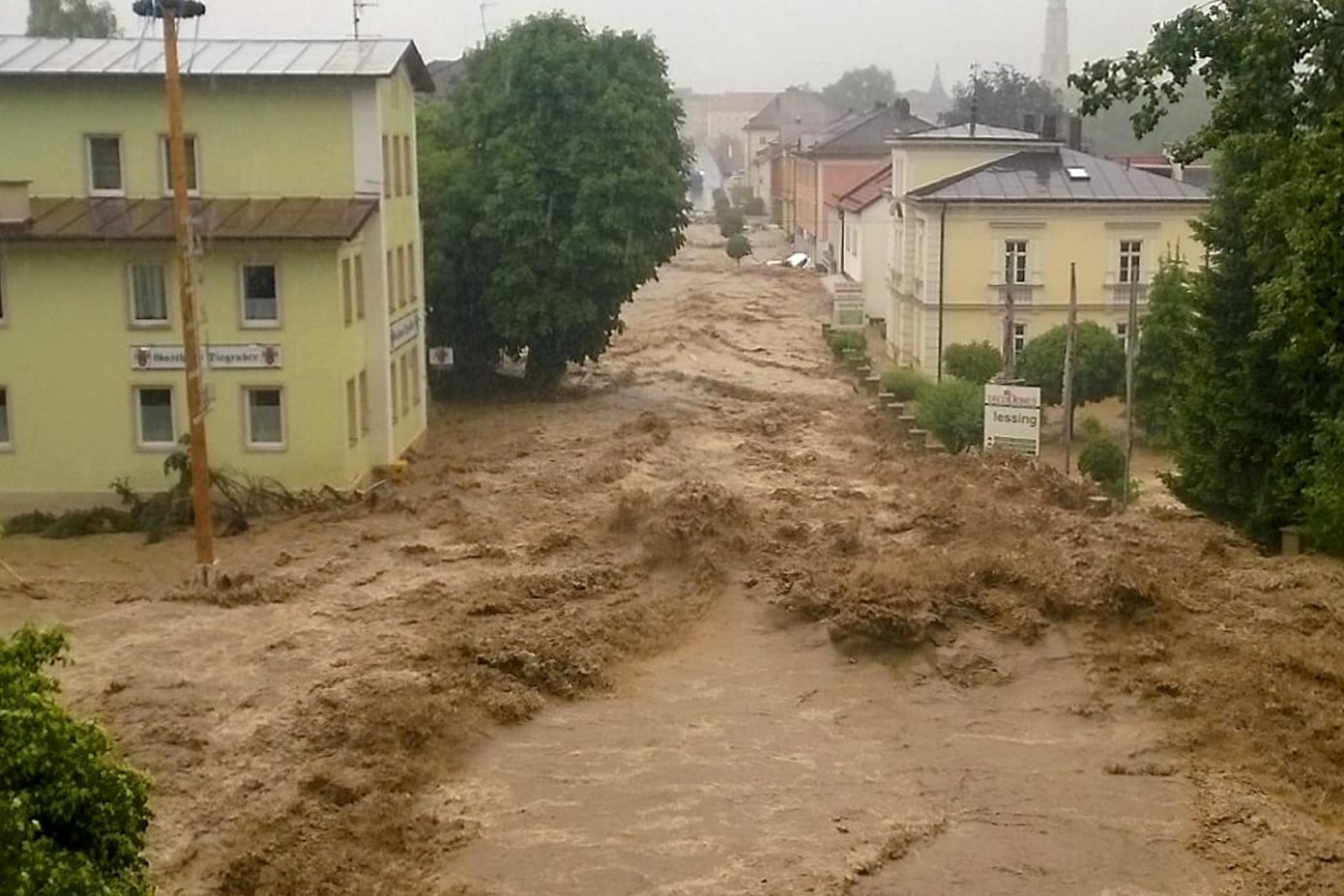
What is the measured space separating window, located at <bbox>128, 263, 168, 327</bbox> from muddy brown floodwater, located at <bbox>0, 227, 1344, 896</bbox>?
13.0 feet

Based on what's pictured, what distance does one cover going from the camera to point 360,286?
28.9 m

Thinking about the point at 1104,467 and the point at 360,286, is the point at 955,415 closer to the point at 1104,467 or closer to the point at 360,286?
the point at 1104,467

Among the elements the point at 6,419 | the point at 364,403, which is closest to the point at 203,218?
the point at 364,403

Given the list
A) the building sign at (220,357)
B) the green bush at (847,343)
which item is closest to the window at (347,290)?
the building sign at (220,357)

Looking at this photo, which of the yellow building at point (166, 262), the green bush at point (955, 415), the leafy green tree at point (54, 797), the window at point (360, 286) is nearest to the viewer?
the leafy green tree at point (54, 797)

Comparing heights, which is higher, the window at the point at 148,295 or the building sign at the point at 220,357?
the window at the point at 148,295

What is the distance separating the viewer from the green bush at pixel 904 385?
1433 inches

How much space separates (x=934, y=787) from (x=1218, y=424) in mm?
11969

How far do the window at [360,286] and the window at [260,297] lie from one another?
6.24 ft

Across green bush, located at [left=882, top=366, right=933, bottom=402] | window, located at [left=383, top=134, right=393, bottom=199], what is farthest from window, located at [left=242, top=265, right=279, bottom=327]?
green bush, located at [left=882, top=366, right=933, bottom=402]

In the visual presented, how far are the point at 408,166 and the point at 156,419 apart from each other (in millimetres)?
8062

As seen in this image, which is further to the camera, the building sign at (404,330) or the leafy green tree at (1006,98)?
the leafy green tree at (1006,98)

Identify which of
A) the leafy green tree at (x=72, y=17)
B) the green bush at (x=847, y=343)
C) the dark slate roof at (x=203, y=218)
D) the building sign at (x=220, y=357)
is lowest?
the green bush at (x=847, y=343)

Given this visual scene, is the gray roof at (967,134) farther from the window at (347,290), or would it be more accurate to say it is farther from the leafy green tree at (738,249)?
the leafy green tree at (738,249)
